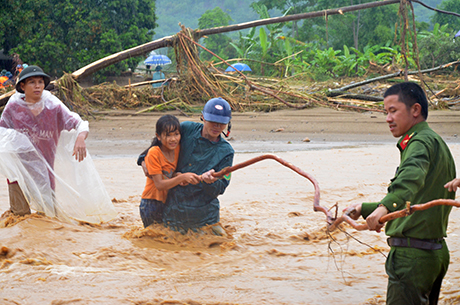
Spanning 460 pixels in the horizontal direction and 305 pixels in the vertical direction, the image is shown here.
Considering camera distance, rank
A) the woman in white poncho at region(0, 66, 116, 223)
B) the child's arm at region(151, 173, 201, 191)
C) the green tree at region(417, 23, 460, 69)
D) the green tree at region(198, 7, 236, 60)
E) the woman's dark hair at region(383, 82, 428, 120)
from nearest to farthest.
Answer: the woman's dark hair at region(383, 82, 428, 120)
the child's arm at region(151, 173, 201, 191)
the woman in white poncho at region(0, 66, 116, 223)
the green tree at region(417, 23, 460, 69)
the green tree at region(198, 7, 236, 60)

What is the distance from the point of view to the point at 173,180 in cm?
371

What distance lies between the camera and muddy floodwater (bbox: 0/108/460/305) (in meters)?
3.04

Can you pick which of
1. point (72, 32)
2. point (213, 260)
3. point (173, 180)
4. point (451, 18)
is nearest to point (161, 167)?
point (173, 180)

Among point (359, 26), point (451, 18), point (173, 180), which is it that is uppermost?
point (451, 18)

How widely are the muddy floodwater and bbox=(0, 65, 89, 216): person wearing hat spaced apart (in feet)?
1.04

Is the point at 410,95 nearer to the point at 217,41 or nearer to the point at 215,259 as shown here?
the point at 215,259

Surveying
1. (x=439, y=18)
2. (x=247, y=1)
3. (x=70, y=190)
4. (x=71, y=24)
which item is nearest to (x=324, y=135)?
(x=70, y=190)

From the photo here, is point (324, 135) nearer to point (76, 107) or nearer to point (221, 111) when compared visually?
point (76, 107)

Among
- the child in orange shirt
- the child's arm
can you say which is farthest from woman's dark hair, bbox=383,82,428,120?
the child in orange shirt

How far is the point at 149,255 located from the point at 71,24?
2190 centimetres

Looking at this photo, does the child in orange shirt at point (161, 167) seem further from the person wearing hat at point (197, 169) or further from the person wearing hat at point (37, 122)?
the person wearing hat at point (37, 122)

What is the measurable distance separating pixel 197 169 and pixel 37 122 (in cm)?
152

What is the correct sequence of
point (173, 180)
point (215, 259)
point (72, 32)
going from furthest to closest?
point (72, 32)
point (215, 259)
point (173, 180)

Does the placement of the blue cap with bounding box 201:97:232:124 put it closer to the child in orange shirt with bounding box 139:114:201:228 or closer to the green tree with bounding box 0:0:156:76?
the child in orange shirt with bounding box 139:114:201:228
